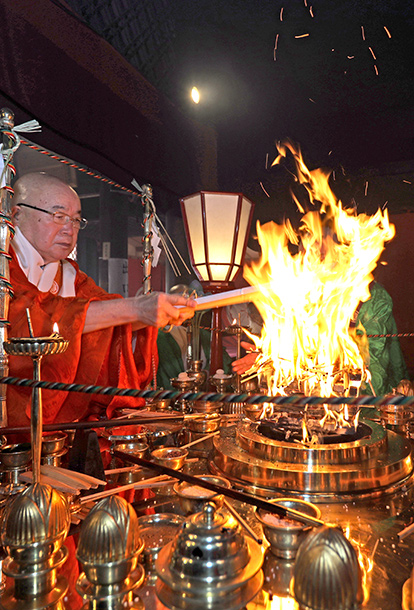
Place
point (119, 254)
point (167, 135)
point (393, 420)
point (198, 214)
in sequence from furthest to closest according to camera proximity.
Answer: point (119, 254) → point (167, 135) → point (198, 214) → point (393, 420)

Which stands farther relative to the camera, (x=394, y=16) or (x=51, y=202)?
(x=394, y=16)

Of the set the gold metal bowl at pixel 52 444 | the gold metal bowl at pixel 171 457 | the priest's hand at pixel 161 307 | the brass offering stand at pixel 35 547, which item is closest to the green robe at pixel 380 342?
the priest's hand at pixel 161 307

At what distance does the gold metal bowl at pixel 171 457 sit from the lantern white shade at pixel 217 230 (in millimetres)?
1546

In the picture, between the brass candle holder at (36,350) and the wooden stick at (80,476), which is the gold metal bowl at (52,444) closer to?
the wooden stick at (80,476)

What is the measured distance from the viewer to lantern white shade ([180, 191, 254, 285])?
2820 mm

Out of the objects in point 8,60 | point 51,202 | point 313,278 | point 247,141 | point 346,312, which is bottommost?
point 346,312

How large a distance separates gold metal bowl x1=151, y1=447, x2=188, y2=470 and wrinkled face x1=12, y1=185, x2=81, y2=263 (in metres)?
1.53

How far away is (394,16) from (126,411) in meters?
4.41

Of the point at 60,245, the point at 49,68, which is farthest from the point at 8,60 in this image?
the point at 60,245

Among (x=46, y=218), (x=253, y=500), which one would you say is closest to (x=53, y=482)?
(x=253, y=500)

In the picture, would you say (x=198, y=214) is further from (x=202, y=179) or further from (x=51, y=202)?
(x=202, y=179)

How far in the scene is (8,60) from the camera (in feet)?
7.84

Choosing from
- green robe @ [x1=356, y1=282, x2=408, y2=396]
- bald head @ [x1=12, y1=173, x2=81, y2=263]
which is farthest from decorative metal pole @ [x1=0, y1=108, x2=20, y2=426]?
green robe @ [x1=356, y1=282, x2=408, y2=396]

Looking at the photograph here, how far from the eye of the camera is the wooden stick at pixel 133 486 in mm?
1241
